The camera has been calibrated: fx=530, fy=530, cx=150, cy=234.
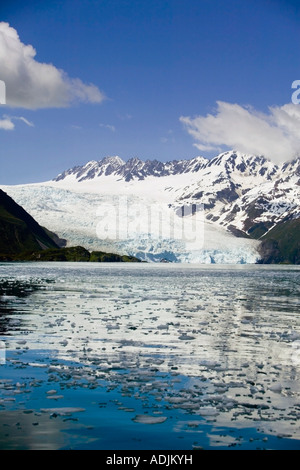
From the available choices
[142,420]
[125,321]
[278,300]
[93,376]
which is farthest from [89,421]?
[278,300]

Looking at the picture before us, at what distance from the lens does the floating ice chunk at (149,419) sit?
460 inches

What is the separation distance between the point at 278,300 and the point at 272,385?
29331mm

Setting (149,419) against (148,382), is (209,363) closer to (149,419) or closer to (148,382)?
(148,382)

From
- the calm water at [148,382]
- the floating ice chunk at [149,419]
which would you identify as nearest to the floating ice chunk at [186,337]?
the calm water at [148,382]

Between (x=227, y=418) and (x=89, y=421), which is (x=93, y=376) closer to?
(x=89, y=421)

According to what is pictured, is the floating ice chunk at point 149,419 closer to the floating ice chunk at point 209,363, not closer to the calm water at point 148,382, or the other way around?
the calm water at point 148,382

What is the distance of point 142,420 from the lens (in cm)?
1177

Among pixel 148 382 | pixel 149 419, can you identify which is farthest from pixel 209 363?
pixel 149 419

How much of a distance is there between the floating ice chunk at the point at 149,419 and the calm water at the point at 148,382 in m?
0.05

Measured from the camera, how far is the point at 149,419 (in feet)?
38.8

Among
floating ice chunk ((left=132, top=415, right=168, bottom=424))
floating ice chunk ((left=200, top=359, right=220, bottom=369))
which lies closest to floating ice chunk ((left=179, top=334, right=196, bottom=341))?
floating ice chunk ((left=200, top=359, right=220, bottom=369))

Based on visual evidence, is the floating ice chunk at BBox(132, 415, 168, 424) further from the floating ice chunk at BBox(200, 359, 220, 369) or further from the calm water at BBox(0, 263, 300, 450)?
the floating ice chunk at BBox(200, 359, 220, 369)

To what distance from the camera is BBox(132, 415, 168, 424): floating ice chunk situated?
460 inches

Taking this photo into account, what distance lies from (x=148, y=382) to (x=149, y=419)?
10.3ft
